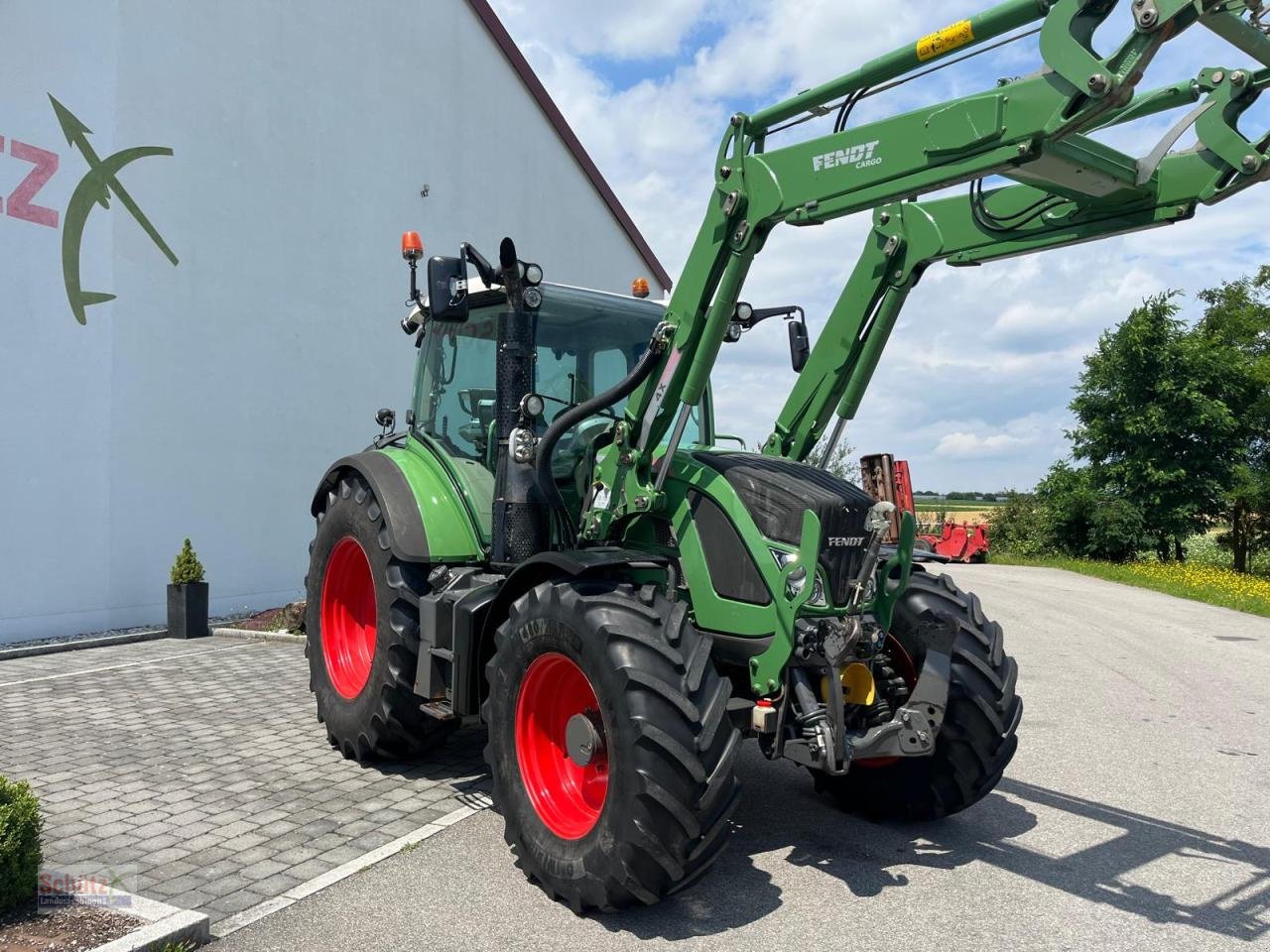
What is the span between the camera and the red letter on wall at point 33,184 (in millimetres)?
8883

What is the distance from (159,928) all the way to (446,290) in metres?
2.88

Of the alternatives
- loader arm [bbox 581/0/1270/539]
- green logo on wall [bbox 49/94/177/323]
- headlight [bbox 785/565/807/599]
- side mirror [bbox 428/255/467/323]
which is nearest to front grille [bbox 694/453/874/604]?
headlight [bbox 785/565/807/599]

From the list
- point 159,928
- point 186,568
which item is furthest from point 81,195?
A: point 159,928

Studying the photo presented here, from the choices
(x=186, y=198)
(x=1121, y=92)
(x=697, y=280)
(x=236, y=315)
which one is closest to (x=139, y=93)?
(x=186, y=198)

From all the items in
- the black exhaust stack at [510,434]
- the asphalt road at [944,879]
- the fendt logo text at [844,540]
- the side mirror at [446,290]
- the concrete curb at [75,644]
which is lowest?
the asphalt road at [944,879]

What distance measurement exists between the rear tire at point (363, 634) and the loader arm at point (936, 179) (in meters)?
1.29

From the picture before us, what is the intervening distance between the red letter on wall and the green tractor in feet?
18.2

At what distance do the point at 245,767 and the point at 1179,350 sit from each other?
2706 centimetres

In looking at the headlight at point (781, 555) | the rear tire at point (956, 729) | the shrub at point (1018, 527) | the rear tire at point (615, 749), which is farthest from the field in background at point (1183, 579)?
the rear tire at point (615, 749)

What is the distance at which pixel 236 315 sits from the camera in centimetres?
1111

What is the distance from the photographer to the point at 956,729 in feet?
14.7

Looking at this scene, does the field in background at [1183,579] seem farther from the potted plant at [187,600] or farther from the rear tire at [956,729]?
the potted plant at [187,600]

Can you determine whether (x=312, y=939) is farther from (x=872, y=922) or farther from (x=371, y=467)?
(x=371, y=467)

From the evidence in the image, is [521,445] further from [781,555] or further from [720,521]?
[781,555]
